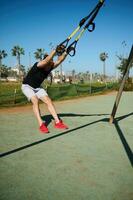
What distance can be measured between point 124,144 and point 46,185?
2152 millimetres

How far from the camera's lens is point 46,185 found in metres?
2.62

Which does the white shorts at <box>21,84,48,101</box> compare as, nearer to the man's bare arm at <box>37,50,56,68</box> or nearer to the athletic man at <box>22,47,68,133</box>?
the athletic man at <box>22,47,68,133</box>

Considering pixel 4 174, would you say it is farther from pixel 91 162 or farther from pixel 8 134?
pixel 8 134

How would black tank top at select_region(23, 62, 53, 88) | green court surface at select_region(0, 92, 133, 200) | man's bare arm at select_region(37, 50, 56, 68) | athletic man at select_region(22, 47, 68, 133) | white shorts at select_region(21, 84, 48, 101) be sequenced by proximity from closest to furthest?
green court surface at select_region(0, 92, 133, 200)
man's bare arm at select_region(37, 50, 56, 68)
athletic man at select_region(22, 47, 68, 133)
black tank top at select_region(23, 62, 53, 88)
white shorts at select_region(21, 84, 48, 101)

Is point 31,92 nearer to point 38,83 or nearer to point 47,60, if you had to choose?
point 38,83

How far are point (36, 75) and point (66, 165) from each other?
2815 mm

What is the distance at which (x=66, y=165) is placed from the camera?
323cm

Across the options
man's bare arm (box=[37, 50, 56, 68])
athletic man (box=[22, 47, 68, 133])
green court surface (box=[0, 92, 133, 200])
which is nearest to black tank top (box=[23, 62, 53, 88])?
athletic man (box=[22, 47, 68, 133])

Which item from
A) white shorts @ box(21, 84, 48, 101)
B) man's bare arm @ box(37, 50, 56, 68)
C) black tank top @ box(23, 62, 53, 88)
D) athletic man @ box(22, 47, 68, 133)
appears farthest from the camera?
white shorts @ box(21, 84, 48, 101)

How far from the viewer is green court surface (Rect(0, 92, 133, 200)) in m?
2.47

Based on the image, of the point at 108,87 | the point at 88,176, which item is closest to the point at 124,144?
the point at 88,176

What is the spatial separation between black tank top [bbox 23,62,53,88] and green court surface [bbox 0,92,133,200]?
3.73ft

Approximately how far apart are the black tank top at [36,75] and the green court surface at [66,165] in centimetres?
114

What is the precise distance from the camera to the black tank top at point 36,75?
544 cm
